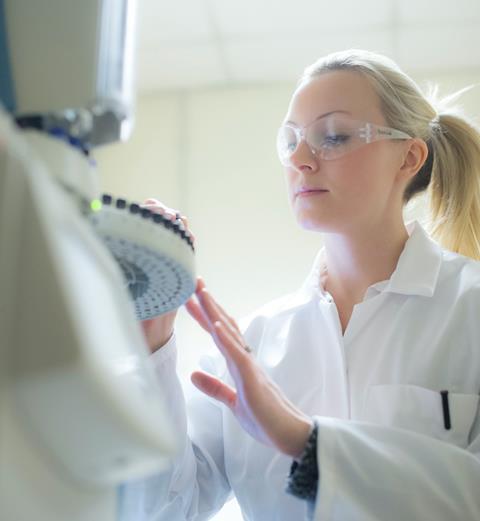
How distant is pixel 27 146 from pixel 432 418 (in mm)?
732

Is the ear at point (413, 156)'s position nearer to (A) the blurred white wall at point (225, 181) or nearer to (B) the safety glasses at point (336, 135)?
(B) the safety glasses at point (336, 135)

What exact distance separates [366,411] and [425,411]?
88mm

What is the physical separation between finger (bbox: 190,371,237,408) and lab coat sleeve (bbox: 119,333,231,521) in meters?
0.08

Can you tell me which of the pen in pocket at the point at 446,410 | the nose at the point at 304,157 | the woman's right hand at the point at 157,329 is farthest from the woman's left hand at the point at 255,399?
the nose at the point at 304,157

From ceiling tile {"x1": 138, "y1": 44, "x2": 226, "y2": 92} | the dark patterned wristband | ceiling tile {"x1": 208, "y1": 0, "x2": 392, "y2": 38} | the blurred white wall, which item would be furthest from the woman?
ceiling tile {"x1": 138, "y1": 44, "x2": 226, "y2": 92}

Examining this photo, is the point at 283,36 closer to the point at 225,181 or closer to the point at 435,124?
the point at 225,181

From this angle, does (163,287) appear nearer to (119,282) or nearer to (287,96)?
(119,282)

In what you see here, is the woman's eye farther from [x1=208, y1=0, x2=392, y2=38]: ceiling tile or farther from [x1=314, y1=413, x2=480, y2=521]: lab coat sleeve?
[x1=208, y1=0, x2=392, y2=38]: ceiling tile

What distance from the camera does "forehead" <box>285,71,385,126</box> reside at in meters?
1.07

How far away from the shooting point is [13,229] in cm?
35

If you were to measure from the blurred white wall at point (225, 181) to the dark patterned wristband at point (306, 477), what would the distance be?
1.51 meters

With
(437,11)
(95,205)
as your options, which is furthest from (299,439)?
(437,11)

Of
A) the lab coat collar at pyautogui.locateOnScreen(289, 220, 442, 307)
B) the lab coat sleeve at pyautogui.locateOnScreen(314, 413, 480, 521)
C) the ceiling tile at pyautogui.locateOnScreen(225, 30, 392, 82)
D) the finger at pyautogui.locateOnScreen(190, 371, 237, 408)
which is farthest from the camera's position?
the ceiling tile at pyautogui.locateOnScreen(225, 30, 392, 82)

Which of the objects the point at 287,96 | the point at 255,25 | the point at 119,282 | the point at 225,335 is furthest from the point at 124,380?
the point at 287,96
